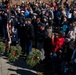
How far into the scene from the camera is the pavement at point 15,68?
1343 centimetres

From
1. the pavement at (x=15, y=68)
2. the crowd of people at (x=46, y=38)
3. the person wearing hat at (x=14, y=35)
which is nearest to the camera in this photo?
the crowd of people at (x=46, y=38)

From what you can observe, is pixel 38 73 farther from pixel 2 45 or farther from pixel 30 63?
pixel 2 45

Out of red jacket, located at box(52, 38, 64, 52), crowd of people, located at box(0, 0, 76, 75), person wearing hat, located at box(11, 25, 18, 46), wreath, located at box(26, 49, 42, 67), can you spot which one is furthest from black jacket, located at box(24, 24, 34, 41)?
red jacket, located at box(52, 38, 64, 52)

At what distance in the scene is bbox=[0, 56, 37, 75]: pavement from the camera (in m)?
13.4

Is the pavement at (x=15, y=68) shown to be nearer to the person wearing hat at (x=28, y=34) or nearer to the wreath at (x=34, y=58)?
the wreath at (x=34, y=58)

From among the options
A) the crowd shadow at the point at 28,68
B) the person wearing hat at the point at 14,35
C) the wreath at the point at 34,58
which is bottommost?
the crowd shadow at the point at 28,68

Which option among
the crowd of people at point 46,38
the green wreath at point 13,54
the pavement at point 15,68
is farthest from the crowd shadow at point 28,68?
the crowd of people at point 46,38

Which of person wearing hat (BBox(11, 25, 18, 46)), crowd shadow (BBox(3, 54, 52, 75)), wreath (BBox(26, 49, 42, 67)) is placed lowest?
crowd shadow (BBox(3, 54, 52, 75))

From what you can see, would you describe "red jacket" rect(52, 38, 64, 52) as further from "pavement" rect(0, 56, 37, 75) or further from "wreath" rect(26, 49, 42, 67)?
"pavement" rect(0, 56, 37, 75)

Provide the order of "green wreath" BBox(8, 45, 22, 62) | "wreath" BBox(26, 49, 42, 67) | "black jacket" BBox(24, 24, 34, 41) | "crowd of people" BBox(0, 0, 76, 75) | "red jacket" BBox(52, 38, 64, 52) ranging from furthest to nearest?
"black jacket" BBox(24, 24, 34, 41) < "green wreath" BBox(8, 45, 22, 62) < "wreath" BBox(26, 49, 42, 67) < "red jacket" BBox(52, 38, 64, 52) < "crowd of people" BBox(0, 0, 76, 75)

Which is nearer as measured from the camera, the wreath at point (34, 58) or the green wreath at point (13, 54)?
the wreath at point (34, 58)

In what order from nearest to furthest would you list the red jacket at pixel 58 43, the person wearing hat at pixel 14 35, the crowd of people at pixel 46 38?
the crowd of people at pixel 46 38, the red jacket at pixel 58 43, the person wearing hat at pixel 14 35

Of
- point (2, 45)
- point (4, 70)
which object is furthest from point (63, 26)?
point (4, 70)

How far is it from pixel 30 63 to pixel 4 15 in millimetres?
6303
